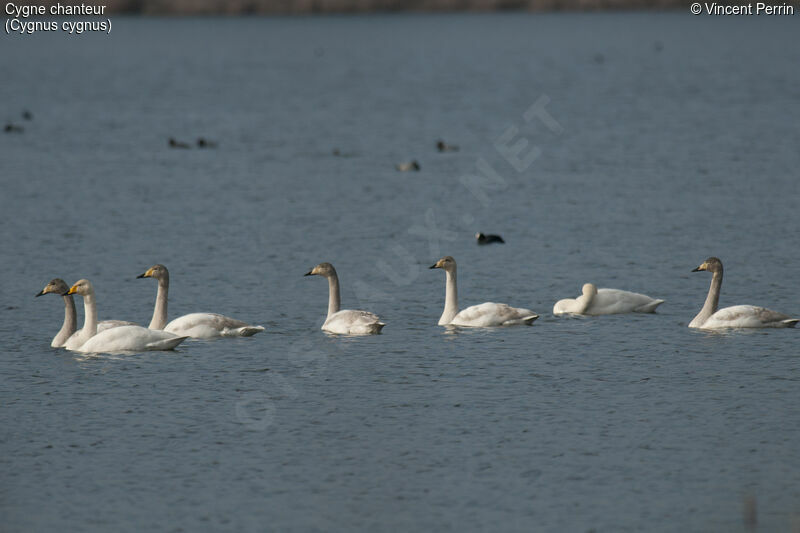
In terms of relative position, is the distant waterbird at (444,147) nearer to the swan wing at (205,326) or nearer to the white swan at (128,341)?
the swan wing at (205,326)

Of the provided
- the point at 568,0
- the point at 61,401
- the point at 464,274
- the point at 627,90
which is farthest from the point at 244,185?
the point at 568,0

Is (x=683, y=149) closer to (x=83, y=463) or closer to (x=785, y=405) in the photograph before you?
(x=785, y=405)

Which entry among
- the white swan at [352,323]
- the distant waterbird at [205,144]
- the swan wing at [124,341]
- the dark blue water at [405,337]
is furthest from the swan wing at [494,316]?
the distant waterbird at [205,144]

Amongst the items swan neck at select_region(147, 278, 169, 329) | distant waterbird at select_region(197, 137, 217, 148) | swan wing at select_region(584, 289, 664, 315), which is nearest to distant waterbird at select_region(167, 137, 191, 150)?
distant waterbird at select_region(197, 137, 217, 148)

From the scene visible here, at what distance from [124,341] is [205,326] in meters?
1.53

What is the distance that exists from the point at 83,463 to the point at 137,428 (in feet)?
4.91

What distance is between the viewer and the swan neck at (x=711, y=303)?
24.6 meters

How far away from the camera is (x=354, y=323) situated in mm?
24266

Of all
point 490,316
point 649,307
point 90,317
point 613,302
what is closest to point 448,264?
point 490,316

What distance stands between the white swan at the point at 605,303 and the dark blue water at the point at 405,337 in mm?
457

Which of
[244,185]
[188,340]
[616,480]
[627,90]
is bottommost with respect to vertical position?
[616,480]

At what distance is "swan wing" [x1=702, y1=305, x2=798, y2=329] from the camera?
24062 mm

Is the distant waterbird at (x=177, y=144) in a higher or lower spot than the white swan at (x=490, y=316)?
higher

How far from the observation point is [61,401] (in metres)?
20.2
